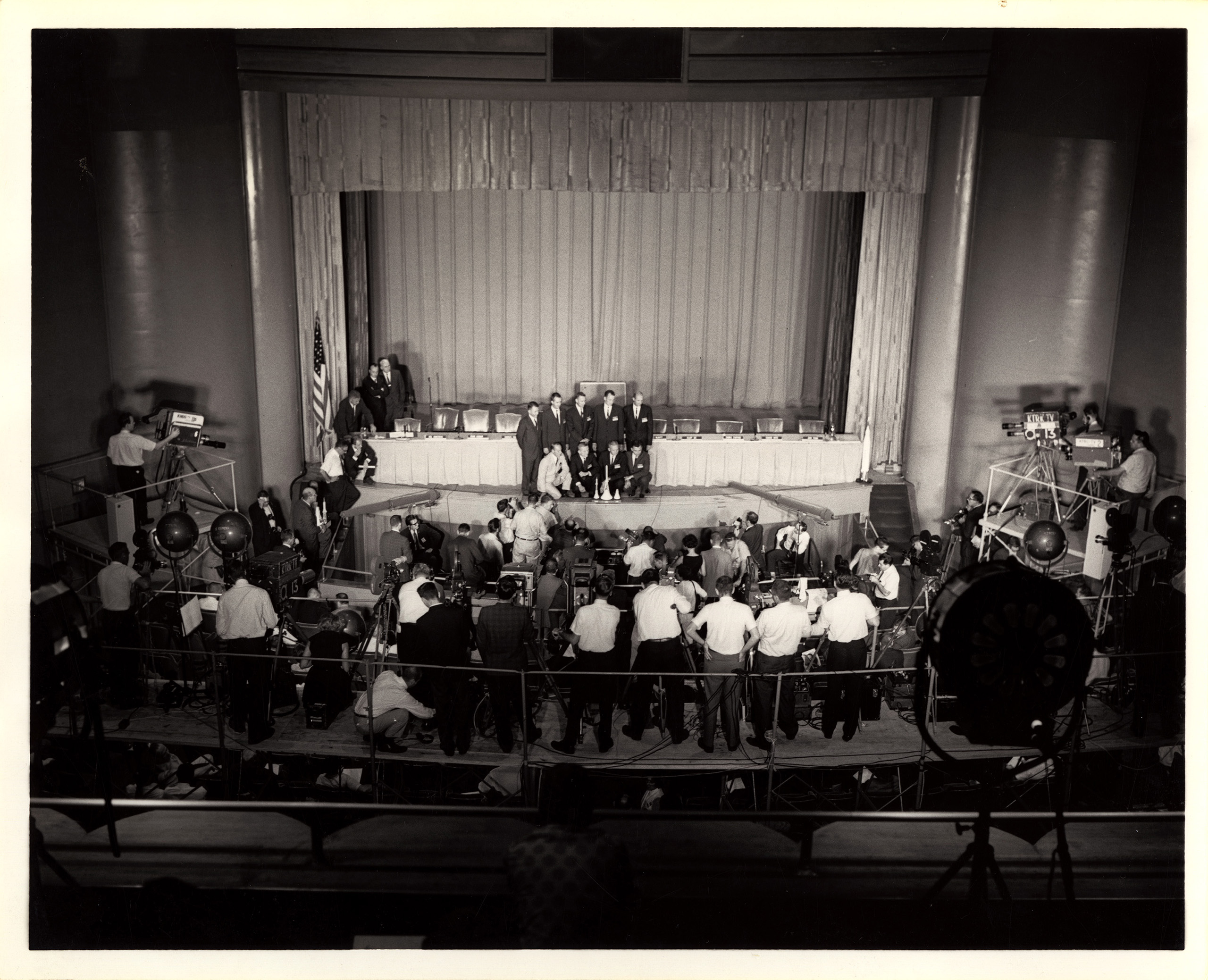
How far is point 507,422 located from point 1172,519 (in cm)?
882

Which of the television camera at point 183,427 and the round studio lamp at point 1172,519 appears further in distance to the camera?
the television camera at point 183,427

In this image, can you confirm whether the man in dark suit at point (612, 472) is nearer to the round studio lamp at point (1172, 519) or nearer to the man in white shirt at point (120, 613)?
the man in white shirt at point (120, 613)

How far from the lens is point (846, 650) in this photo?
911 centimetres

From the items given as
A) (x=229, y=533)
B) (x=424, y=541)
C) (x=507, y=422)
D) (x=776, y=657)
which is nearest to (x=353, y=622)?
(x=229, y=533)

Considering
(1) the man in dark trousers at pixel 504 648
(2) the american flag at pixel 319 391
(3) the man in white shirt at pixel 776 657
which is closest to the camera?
(1) the man in dark trousers at pixel 504 648

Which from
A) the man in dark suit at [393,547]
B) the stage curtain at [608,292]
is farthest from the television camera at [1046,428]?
the man in dark suit at [393,547]

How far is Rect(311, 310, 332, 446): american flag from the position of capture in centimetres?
1516

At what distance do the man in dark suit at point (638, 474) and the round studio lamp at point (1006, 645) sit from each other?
847 cm

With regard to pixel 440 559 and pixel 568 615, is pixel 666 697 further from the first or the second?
pixel 440 559

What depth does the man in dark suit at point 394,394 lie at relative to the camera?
15.2 metres

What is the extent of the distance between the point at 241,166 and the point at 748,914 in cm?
1105

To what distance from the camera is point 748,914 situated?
6.91m
